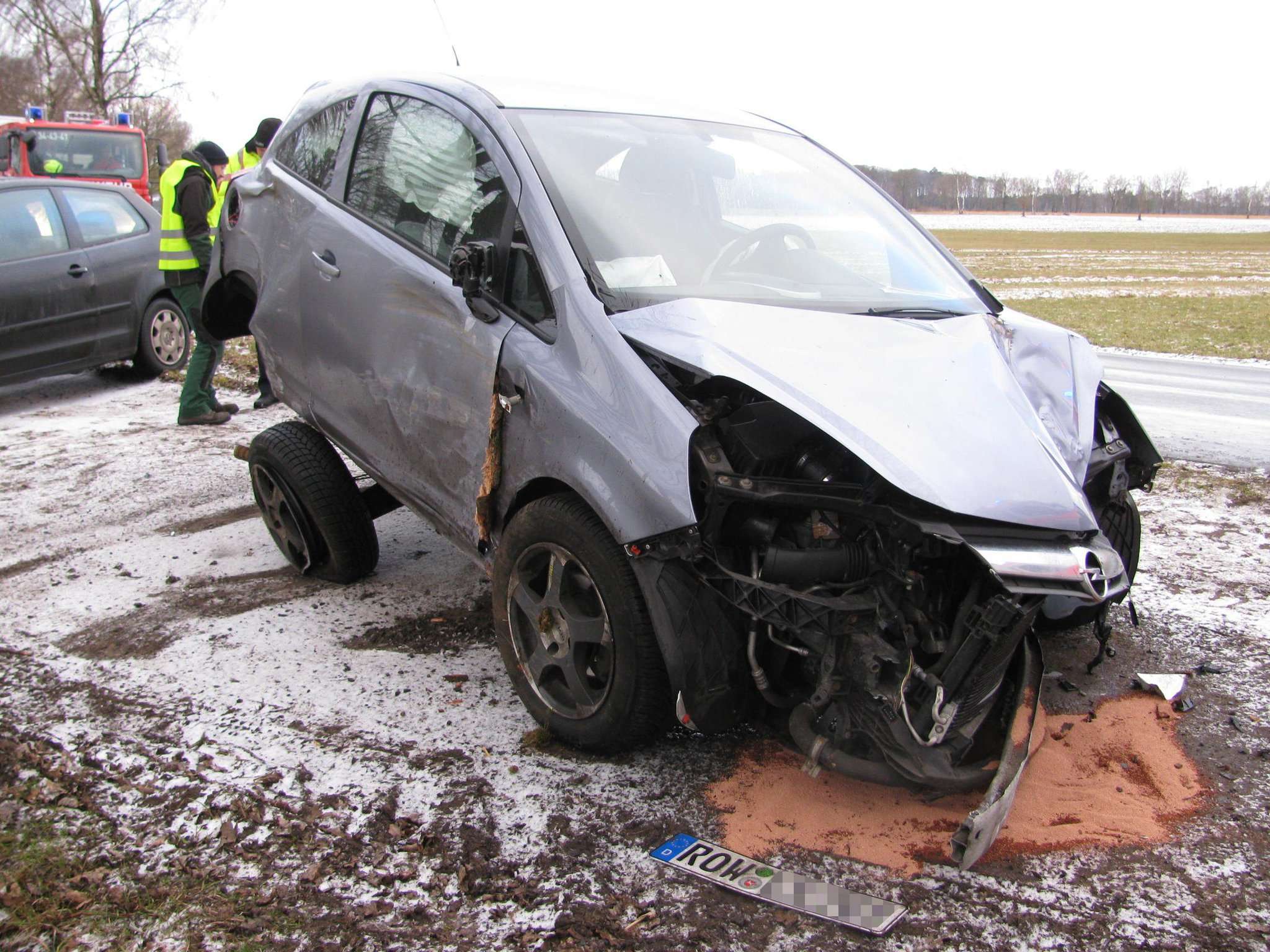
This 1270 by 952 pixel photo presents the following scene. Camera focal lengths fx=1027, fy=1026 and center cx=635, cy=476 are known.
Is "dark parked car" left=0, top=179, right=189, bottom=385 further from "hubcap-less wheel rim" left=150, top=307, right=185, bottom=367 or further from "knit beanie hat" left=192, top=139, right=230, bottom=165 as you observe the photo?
"knit beanie hat" left=192, top=139, right=230, bottom=165

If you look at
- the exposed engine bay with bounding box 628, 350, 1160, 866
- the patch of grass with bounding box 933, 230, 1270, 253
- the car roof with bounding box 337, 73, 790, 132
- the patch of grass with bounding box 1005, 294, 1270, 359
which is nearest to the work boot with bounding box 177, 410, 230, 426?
the car roof with bounding box 337, 73, 790, 132

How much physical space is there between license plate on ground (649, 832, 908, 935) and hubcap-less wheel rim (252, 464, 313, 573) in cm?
244

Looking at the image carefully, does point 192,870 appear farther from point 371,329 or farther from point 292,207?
point 292,207

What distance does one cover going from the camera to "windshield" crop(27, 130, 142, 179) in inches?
749

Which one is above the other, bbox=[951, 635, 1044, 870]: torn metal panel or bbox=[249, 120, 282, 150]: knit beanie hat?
bbox=[249, 120, 282, 150]: knit beanie hat

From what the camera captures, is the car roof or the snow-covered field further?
the snow-covered field

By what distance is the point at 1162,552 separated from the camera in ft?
15.5

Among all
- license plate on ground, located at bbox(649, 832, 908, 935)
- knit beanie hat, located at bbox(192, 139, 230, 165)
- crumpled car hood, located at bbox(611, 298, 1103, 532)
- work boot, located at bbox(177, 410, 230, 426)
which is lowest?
license plate on ground, located at bbox(649, 832, 908, 935)

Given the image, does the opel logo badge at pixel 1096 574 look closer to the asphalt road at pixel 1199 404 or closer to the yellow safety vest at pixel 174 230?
the asphalt road at pixel 1199 404

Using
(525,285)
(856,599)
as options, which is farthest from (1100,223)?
(856,599)

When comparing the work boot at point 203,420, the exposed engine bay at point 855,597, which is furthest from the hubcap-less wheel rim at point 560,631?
the work boot at point 203,420

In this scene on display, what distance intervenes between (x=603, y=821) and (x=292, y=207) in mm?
2901

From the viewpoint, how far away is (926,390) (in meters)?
2.70

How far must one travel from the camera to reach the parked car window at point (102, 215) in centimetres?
849
